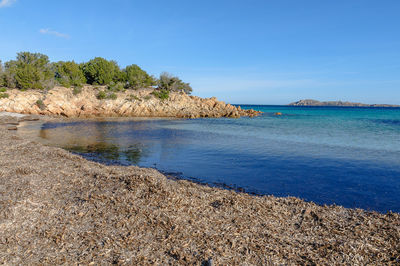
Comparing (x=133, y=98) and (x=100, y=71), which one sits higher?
(x=100, y=71)

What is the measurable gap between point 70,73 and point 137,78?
684 inches

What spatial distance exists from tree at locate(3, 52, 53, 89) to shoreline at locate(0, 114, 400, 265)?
53.2 m

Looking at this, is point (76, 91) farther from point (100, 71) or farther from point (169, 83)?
point (169, 83)

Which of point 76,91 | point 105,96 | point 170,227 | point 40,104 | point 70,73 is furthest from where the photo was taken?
point 70,73

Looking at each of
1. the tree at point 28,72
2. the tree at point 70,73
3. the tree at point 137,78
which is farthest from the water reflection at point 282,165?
the tree at point 137,78

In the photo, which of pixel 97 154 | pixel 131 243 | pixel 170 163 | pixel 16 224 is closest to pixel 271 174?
pixel 170 163

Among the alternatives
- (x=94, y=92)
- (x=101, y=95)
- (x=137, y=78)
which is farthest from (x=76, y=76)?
(x=137, y=78)

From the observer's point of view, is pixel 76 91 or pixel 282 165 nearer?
pixel 282 165

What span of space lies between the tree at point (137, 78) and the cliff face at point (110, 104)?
2.89 meters

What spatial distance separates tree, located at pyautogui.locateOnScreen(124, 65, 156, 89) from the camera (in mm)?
66206

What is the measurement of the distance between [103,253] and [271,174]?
31.6 feet

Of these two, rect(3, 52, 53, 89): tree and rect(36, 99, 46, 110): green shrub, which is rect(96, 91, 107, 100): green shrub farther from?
rect(36, 99, 46, 110): green shrub

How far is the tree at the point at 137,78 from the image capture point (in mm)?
66206

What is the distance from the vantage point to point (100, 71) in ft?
212
